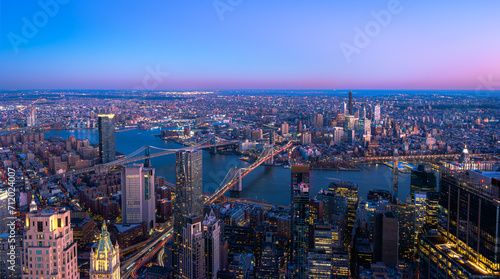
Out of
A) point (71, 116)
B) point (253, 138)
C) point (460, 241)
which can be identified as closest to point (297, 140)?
point (253, 138)

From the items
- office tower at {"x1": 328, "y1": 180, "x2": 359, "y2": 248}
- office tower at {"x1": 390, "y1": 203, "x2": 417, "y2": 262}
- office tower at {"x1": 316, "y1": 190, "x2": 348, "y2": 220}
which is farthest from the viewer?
office tower at {"x1": 328, "y1": 180, "x2": 359, "y2": 248}

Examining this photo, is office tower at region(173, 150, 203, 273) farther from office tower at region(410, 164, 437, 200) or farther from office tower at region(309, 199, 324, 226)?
office tower at region(410, 164, 437, 200)

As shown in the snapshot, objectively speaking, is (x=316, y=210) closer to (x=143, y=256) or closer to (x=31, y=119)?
(x=143, y=256)

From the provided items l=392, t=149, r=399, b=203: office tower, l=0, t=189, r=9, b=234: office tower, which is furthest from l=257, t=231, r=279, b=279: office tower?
l=392, t=149, r=399, b=203: office tower

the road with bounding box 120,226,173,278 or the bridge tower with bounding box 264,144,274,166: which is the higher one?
the bridge tower with bounding box 264,144,274,166

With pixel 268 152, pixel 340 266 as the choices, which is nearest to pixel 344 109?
pixel 268 152

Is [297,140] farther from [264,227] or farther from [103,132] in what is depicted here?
[264,227]
